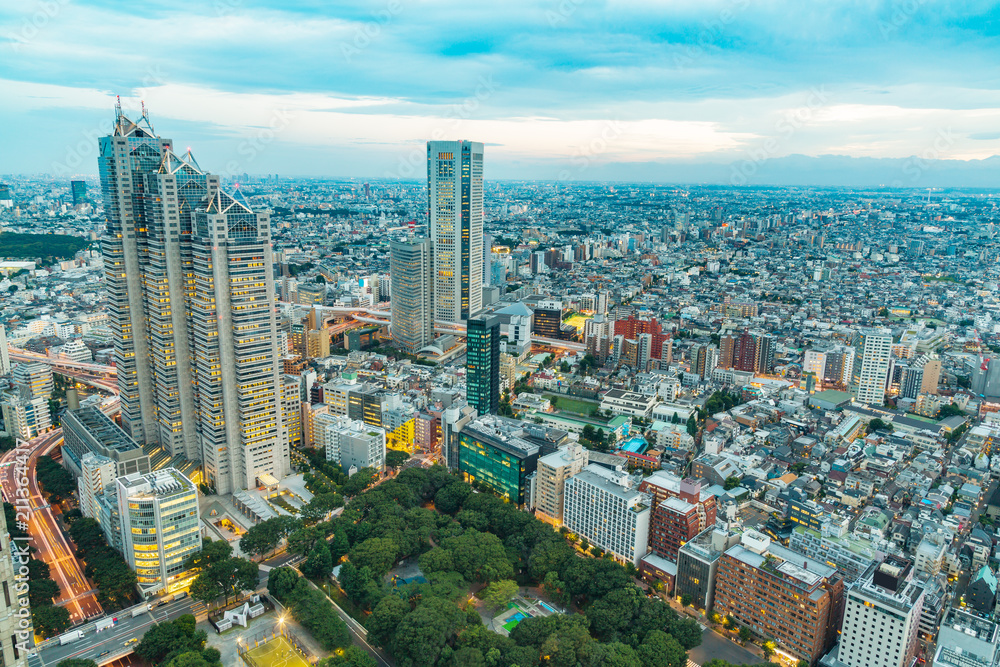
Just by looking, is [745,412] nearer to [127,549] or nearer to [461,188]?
[461,188]

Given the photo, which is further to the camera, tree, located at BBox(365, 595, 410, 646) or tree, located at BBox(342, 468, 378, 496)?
tree, located at BBox(342, 468, 378, 496)

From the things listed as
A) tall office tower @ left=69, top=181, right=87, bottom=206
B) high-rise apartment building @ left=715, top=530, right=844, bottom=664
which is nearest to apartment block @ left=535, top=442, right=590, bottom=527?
high-rise apartment building @ left=715, top=530, right=844, bottom=664

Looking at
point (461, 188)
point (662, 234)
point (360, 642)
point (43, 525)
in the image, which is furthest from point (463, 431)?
point (662, 234)

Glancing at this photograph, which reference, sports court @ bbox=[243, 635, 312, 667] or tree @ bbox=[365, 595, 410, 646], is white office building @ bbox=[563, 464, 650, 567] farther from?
sports court @ bbox=[243, 635, 312, 667]

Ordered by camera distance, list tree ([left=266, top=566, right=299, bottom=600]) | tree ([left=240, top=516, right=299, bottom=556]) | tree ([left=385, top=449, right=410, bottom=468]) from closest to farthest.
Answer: tree ([left=266, top=566, right=299, bottom=600]), tree ([left=240, top=516, right=299, bottom=556]), tree ([left=385, top=449, right=410, bottom=468])

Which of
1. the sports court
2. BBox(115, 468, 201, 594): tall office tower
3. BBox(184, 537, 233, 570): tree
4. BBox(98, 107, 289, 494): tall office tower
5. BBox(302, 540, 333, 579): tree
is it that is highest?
BBox(98, 107, 289, 494): tall office tower
